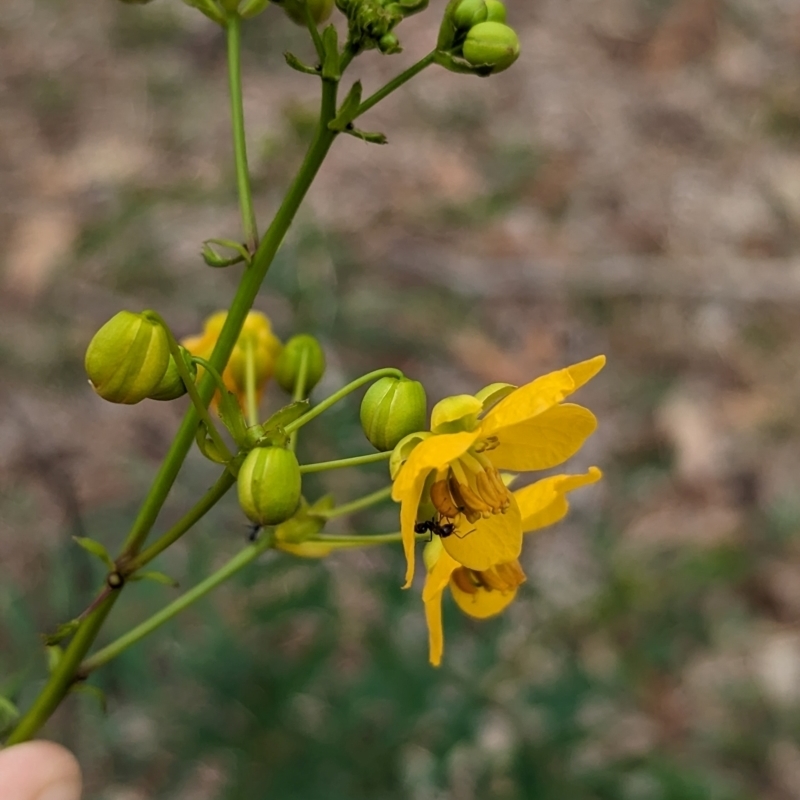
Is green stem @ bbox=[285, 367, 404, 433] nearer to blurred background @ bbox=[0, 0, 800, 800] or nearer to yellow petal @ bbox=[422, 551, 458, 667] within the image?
yellow petal @ bbox=[422, 551, 458, 667]

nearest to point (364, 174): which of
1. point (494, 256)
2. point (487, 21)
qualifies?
point (494, 256)

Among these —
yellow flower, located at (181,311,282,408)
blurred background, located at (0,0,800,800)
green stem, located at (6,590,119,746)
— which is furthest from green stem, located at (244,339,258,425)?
blurred background, located at (0,0,800,800)

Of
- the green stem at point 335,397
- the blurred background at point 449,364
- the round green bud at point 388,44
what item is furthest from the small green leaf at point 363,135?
the blurred background at point 449,364

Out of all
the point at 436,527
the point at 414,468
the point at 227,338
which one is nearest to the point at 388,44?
the point at 227,338

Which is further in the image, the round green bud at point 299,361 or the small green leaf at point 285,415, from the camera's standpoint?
the round green bud at point 299,361

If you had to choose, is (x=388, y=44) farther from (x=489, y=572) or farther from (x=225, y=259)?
(x=489, y=572)

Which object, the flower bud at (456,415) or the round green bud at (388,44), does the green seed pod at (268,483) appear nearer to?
the flower bud at (456,415)
